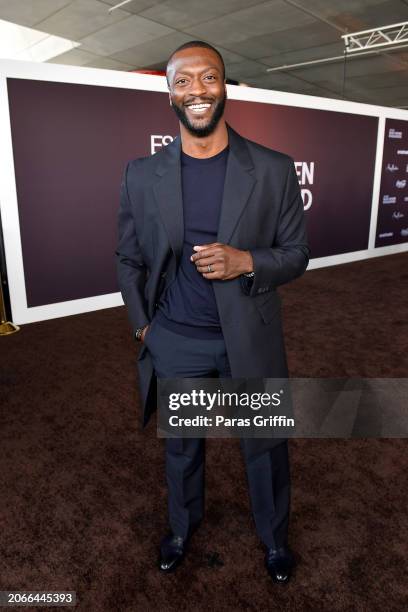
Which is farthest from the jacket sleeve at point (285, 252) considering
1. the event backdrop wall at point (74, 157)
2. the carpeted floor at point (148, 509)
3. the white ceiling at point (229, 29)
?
the white ceiling at point (229, 29)

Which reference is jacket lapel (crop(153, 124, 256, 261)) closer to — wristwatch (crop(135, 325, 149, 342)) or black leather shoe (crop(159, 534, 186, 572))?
wristwatch (crop(135, 325, 149, 342))

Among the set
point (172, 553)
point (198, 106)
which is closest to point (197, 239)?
point (198, 106)

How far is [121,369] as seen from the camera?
358cm

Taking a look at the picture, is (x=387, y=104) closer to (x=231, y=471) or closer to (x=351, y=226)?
(x=351, y=226)

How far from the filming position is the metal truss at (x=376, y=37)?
805cm

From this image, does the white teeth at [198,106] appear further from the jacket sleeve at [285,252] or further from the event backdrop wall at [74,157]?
the event backdrop wall at [74,157]

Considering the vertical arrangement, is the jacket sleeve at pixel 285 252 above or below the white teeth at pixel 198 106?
below

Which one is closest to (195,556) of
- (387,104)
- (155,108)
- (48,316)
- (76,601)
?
(76,601)

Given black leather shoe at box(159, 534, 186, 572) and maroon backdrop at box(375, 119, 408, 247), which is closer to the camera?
black leather shoe at box(159, 534, 186, 572)

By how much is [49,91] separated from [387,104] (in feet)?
41.8

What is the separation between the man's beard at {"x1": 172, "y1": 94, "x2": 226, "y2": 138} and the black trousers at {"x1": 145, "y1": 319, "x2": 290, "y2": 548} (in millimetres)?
612

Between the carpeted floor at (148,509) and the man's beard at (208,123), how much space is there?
151cm

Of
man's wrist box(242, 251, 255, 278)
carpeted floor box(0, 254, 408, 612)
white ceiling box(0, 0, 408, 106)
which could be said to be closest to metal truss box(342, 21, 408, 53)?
white ceiling box(0, 0, 408, 106)

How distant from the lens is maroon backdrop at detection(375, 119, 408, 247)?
7764 mm
